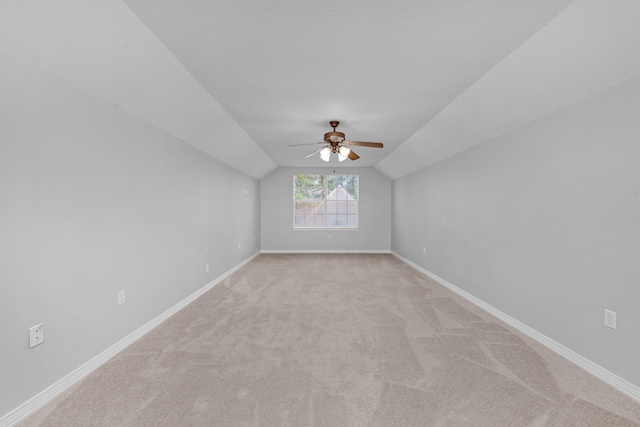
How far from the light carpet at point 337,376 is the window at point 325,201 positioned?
14.9 feet

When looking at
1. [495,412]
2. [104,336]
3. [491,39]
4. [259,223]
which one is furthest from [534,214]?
[259,223]

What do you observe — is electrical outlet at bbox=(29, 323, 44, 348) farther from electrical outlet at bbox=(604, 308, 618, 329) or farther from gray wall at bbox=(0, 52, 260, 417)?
electrical outlet at bbox=(604, 308, 618, 329)

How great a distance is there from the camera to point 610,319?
1.93 meters

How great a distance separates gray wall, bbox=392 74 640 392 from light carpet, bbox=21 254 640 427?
0.33m

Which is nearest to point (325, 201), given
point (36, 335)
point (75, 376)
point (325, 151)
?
point (325, 151)

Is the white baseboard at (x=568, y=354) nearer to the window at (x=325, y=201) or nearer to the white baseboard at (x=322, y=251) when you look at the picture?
the white baseboard at (x=322, y=251)

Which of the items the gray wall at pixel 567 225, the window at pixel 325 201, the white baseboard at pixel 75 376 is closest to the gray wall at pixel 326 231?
the window at pixel 325 201

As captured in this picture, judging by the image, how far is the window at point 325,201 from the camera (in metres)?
7.77

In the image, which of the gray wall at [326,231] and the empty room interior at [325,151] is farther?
the gray wall at [326,231]

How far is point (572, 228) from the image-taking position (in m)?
2.23

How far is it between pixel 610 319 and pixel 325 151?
120 inches

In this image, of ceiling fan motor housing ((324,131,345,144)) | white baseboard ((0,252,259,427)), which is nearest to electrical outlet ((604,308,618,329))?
ceiling fan motor housing ((324,131,345,144))

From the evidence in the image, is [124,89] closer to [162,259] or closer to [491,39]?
[162,259]

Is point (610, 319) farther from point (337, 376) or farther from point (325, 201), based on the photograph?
point (325, 201)
